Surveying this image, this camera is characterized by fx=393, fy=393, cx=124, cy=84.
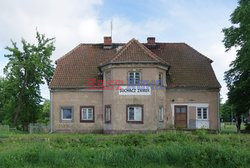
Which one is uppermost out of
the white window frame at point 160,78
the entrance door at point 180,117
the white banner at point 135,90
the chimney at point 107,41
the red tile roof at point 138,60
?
the chimney at point 107,41

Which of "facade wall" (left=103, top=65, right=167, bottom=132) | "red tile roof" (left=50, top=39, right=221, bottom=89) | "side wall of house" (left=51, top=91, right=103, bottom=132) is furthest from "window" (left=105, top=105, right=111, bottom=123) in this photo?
"red tile roof" (left=50, top=39, right=221, bottom=89)

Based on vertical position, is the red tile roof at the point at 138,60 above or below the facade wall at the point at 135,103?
above

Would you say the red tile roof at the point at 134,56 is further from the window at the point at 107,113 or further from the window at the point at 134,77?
the window at the point at 107,113

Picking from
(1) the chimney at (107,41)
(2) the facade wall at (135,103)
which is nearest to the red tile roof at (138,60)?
(1) the chimney at (107,41)

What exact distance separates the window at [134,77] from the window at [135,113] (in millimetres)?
2092

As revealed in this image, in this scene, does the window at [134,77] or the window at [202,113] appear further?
Answer: the window at [202,113]

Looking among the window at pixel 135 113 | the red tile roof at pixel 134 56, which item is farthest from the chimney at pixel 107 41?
the window at pixel 135 113

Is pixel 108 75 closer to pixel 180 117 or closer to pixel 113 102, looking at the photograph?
pixel 113 102

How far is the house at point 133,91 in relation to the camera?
1289 inches

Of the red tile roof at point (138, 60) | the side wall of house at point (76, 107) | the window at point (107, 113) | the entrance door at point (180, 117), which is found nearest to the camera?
the red tile roof at point (138, 60)

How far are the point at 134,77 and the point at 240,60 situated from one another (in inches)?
376

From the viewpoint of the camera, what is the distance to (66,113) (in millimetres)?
36156

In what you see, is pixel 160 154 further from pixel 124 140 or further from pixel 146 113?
pixel 146 113

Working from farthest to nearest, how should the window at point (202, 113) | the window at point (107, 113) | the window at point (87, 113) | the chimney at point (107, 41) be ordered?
the chimney at point (107, 41)
the window at point (87, 113)
the window at point (202, 113)
the window at point (107, 113)
